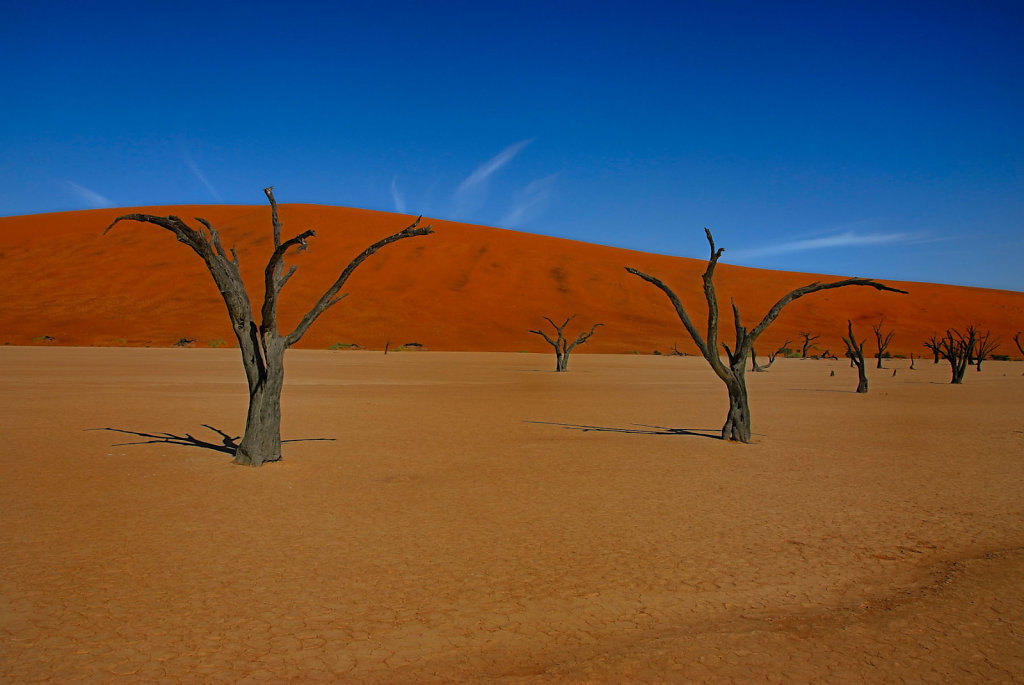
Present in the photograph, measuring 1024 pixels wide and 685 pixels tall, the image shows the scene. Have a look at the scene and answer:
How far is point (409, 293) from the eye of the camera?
63.3m

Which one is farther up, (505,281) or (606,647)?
(505,281)

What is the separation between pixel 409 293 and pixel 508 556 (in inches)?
2320

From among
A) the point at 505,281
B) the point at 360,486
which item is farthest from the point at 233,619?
the point at 505,281

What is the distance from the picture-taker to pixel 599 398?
63.1 feet

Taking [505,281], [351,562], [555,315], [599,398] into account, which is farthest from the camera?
[505,281]

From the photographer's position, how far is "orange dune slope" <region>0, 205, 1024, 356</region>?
53.3 metres

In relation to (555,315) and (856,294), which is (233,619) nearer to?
(555,315)

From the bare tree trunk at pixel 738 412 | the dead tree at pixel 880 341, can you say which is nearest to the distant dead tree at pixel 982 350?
the dead tree at pixel 880 341

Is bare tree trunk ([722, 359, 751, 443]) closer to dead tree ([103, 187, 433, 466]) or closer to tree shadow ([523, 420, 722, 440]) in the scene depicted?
tree shadow ([523, 420, 722, 440])

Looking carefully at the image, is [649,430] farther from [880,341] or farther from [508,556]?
[880,341]

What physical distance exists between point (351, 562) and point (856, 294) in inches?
3437

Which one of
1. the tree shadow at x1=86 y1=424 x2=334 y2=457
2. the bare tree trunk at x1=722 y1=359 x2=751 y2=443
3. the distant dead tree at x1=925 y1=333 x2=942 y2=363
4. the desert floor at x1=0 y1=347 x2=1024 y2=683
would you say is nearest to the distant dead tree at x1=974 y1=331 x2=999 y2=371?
the distant dead tree at x1=925 y1=333 x2=942 y2=363

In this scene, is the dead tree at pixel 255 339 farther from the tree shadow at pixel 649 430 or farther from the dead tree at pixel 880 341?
the dead tree at pixel 880 341

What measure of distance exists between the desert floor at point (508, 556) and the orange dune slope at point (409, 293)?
4211cm
